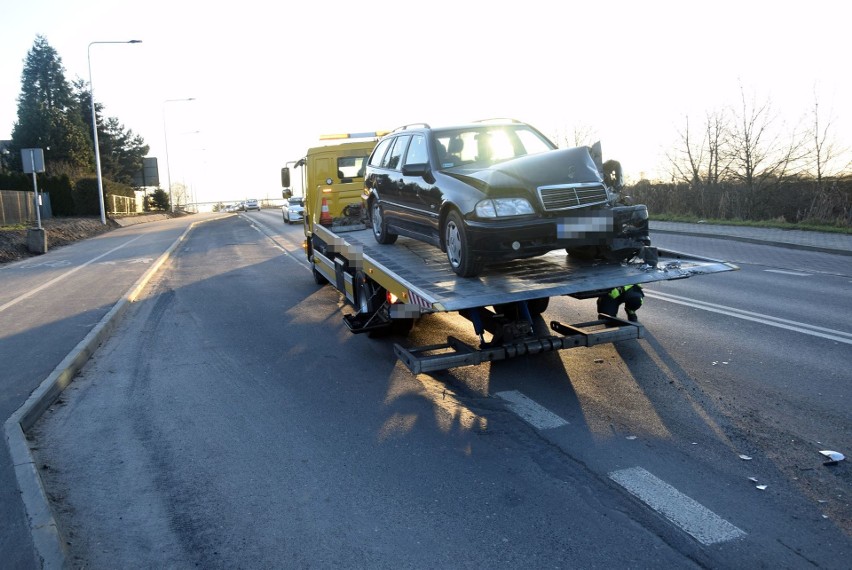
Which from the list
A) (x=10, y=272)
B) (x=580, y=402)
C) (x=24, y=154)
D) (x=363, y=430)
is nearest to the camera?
(x=363, y=430)

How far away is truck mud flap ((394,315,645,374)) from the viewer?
6105mm

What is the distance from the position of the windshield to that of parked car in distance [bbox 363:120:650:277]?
2 cm

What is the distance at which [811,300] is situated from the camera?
9.67 metres

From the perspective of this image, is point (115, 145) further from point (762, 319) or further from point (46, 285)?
point (762, 319)

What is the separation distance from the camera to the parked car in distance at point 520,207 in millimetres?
6570

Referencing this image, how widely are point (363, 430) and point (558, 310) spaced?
4.85 metres

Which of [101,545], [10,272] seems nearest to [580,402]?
[101,545]

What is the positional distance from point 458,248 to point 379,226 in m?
2.66

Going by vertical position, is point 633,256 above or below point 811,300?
above

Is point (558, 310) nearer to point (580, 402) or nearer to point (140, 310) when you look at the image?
point (580, 402)

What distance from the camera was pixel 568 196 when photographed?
21.8ft

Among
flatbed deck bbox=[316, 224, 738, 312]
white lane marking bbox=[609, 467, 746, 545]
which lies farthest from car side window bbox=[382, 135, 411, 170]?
white lane marking bbox=[609, 467, 746, 545]

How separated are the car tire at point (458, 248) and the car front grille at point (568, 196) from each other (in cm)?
82

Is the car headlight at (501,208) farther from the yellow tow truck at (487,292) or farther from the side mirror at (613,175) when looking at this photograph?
the side mirror at (613,175)
